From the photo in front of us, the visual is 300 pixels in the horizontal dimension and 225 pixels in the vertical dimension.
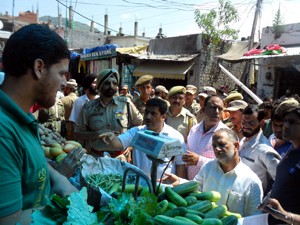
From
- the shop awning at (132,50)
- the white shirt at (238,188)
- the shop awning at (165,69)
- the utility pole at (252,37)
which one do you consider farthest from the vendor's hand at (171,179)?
the utility pole at (252,37)

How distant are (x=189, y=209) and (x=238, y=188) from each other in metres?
0.88

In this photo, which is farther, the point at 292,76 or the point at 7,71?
the point at 292,76

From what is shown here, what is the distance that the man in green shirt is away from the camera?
3.47 feet

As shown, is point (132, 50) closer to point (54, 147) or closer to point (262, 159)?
point (54, 147)

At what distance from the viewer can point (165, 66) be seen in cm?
1278

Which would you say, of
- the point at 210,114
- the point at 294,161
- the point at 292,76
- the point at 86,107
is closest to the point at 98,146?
the point at 86,107

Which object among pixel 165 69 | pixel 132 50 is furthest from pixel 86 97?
pixel 165 69

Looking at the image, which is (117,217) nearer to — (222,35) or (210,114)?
(210,114)

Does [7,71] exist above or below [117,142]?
above

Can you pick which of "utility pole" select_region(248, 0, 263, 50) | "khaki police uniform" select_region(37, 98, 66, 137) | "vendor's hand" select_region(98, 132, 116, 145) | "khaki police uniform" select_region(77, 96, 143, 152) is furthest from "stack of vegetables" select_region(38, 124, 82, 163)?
"utility pole" select_region(248, 0, 263, 50)

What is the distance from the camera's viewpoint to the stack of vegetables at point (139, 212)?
1139 millimetres

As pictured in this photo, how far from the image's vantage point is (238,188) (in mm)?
2264

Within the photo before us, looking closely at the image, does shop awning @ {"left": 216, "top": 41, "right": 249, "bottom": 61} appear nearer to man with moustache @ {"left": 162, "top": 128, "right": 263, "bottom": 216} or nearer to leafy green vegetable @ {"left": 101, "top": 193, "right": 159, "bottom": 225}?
man with moustache @ {"left": 162, "top": 128, "right": 263, "bottom": 216}

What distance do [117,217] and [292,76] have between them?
10.6 m
